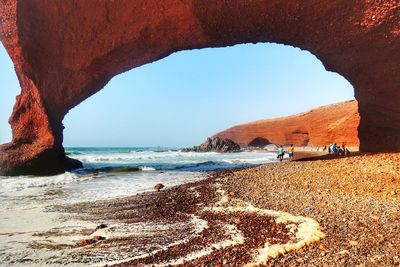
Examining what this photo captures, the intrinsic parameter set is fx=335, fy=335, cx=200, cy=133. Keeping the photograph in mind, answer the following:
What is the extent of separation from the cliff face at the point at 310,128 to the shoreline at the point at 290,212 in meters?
27.3

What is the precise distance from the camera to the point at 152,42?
44.3 feet

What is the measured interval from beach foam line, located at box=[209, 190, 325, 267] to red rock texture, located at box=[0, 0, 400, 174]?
285 inches

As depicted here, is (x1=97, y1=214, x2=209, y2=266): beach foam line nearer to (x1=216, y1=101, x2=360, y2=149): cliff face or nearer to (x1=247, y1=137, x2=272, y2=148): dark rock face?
(x1=216, y1=101, x2=360, y2=149): cliff face

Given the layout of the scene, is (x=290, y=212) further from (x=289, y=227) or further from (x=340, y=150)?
(x=340, y=150)

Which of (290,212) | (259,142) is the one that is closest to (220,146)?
(259,142)

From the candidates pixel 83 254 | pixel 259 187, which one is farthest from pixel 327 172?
pixel 83 254

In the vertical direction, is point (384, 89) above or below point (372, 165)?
above

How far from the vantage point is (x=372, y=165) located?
333 inches

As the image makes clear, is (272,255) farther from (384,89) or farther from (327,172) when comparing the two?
(384,89)

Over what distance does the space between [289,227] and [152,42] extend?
35.2 feet

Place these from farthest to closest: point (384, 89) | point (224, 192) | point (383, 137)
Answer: point (383, 137) → point (384, 89) → point (224, 192)

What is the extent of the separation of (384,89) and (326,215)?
8.91m

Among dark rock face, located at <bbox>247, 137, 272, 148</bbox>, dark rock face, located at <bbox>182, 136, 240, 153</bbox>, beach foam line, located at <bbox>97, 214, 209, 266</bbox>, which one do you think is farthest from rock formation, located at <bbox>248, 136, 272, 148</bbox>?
beach foam line, located at <bbox>97, 214, 209, 266</bbox>

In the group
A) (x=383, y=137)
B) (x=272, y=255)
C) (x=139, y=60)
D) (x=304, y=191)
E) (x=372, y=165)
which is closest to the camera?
(x=272, y=255)
